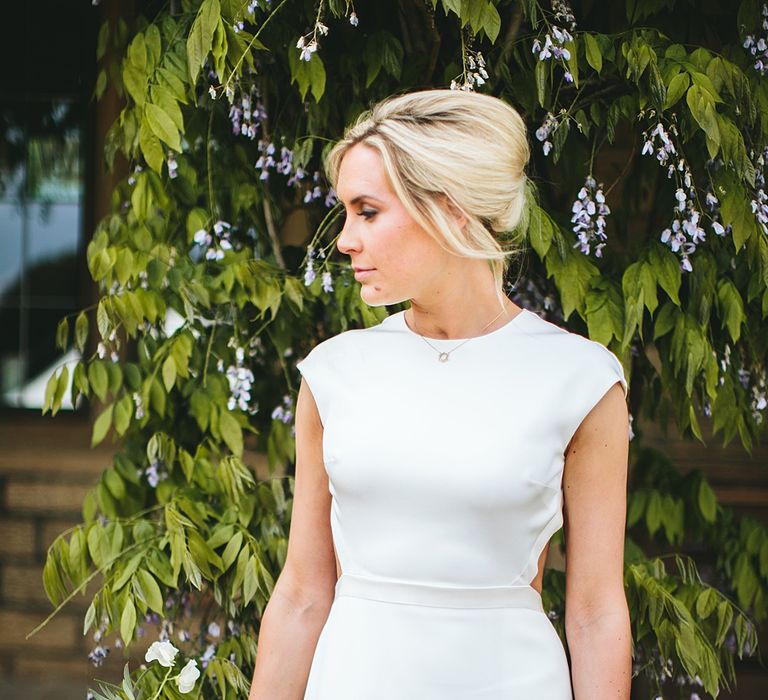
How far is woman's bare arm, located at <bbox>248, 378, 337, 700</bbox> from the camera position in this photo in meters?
1.64

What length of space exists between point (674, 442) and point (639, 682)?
0.74m

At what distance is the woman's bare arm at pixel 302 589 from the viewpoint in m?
1.64

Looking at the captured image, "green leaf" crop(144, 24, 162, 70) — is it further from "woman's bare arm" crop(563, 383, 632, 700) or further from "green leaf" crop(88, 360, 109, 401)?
"woman's bare arm" crop(563, 383, 632, 700)

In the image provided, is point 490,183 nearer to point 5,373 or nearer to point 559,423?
point 559,423

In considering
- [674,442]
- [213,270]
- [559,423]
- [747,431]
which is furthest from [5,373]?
[559,423]

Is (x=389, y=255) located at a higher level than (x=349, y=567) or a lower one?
higher

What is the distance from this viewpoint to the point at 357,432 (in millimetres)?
1550

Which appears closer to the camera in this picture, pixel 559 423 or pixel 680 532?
pixel 559 423


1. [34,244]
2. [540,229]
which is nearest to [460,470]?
[540,229]

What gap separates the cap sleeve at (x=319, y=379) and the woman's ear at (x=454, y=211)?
12.2 inches

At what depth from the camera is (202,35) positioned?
2033 mm

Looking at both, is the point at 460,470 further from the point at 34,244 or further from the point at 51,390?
the point at 34,244

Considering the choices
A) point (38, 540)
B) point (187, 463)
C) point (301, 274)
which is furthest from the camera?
point (38, 540)

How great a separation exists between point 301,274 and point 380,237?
40.7 inches
